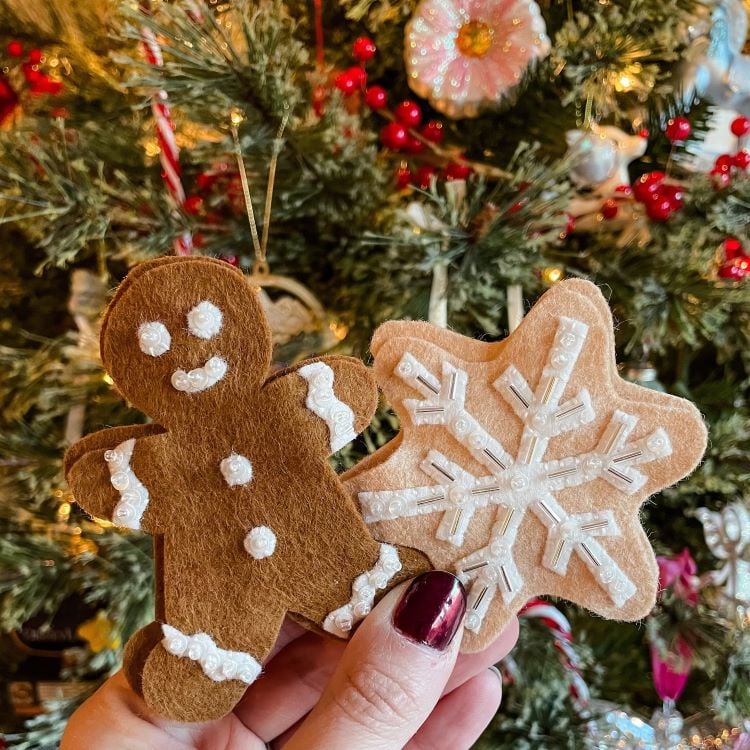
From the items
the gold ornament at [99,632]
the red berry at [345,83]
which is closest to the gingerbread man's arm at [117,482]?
Result: the gold ornament at [99,632]

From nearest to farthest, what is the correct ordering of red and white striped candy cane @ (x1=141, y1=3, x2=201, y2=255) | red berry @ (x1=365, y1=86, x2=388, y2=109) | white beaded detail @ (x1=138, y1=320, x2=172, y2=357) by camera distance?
white beaded detail @ (x1=138, y1=320, x2=172, y2=357) → red and white striped candy cane @ (x1=141, y1=3, x2=201, y2=255) → red berry @ (x1=365, y1=86, x2=388, y2=109)

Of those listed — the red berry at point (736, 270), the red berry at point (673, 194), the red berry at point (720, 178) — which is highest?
the red berry at point (720, 178)

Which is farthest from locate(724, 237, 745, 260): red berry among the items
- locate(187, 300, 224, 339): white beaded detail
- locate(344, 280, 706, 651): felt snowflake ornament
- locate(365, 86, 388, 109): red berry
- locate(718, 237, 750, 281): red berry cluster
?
locate(187, 300, 224, 339): white beaded detail

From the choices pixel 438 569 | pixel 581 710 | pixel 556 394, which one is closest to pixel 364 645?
pixel 438 569

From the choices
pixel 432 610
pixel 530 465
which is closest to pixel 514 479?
pixel 530 465

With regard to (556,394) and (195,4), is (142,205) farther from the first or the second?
(556,394)

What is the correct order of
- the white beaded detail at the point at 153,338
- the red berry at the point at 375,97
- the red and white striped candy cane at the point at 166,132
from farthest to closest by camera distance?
the red berry at the point at 375,97
the red and white striped candy cane at the point at 166,132
the white beaded detail at the point at 153,338

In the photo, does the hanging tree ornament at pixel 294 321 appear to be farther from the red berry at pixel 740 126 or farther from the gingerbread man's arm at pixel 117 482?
the red berry at pixel 740 126

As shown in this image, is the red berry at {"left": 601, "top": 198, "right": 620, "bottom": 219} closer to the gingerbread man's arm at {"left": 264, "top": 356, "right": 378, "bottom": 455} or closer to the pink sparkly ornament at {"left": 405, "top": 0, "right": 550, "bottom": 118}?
Answer: the pink sparkly ornament at {"left": 405, "top": 0, "right": 550, "bottom": 118}
